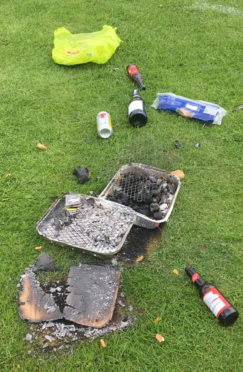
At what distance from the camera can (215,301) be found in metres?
2.31

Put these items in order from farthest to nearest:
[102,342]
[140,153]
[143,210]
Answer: [140,153], [143,210], [102,342]

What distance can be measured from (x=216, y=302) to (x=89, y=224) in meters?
1.04

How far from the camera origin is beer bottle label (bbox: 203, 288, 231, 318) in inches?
90.0

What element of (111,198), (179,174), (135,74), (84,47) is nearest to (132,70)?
(135,74)

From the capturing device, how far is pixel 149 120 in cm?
379

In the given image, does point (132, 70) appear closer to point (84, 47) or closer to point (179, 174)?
point (84, 47)

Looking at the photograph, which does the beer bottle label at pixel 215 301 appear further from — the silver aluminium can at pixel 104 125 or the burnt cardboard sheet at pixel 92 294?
the silver aluminium can at pixel 104 125

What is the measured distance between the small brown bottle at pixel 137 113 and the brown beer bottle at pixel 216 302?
1.78 meters

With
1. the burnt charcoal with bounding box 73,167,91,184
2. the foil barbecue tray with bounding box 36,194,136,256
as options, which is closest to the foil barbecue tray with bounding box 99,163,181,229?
the foil barbecue tray with bounding box 36,194,136,256

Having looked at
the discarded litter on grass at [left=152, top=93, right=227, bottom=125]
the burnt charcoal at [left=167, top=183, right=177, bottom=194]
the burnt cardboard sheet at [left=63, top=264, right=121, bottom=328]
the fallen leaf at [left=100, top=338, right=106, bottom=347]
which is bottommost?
the fallen leaf at [left=100, top=338, right=106, bottom=347]

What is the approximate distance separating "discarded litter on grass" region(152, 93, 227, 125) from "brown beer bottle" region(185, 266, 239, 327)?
6.00ft

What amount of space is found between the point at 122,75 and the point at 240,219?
93.2 inches

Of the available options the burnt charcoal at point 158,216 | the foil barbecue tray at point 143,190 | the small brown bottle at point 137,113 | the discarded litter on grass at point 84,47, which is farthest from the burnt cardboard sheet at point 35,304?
the discarded litter on grass at point 84,47

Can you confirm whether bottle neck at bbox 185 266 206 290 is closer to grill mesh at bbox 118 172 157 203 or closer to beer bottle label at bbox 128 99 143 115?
grill mesh at bbox 118 172 157 203
